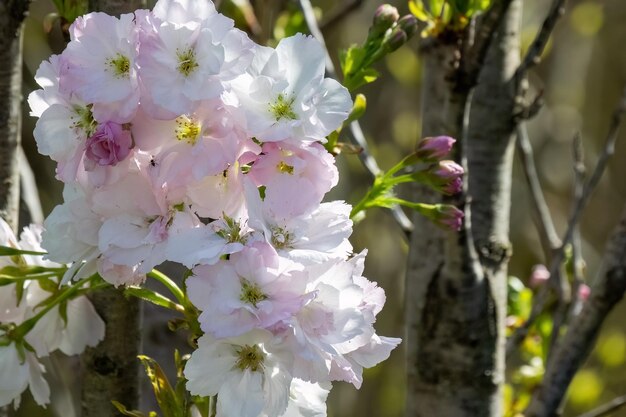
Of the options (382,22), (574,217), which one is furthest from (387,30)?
(574,217)

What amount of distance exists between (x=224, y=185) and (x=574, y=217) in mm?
870

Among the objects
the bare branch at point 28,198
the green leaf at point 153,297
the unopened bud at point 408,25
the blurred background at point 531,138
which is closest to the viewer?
the green leaf at point 153,297

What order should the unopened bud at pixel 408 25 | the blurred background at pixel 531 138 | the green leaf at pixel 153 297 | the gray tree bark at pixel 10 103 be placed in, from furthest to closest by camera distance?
the blurred background at pixel 531 138
the gray tree bark at pixel 10 103
the unopened bud at pixel 408 25
the green leaf at pixel 153 297

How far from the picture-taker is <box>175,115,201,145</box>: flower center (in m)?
0.75

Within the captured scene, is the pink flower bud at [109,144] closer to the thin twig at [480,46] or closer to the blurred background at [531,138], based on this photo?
the thin twig at [480,46]

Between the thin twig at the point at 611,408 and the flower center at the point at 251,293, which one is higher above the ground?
the flower center at the point at 251,293

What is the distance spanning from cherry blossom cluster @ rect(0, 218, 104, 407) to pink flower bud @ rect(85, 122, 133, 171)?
238 millimetres

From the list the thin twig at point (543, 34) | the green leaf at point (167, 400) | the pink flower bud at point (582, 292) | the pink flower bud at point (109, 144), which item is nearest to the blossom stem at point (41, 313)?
the green leaf at point (167, 400)

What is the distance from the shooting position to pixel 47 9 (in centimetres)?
344

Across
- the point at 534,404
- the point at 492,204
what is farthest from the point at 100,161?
the point at 534,404

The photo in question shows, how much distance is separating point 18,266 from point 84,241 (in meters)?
0.19

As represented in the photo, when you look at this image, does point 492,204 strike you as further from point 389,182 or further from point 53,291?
point 53,291

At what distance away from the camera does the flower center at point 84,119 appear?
78cm

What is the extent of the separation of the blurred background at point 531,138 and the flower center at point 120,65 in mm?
1631
